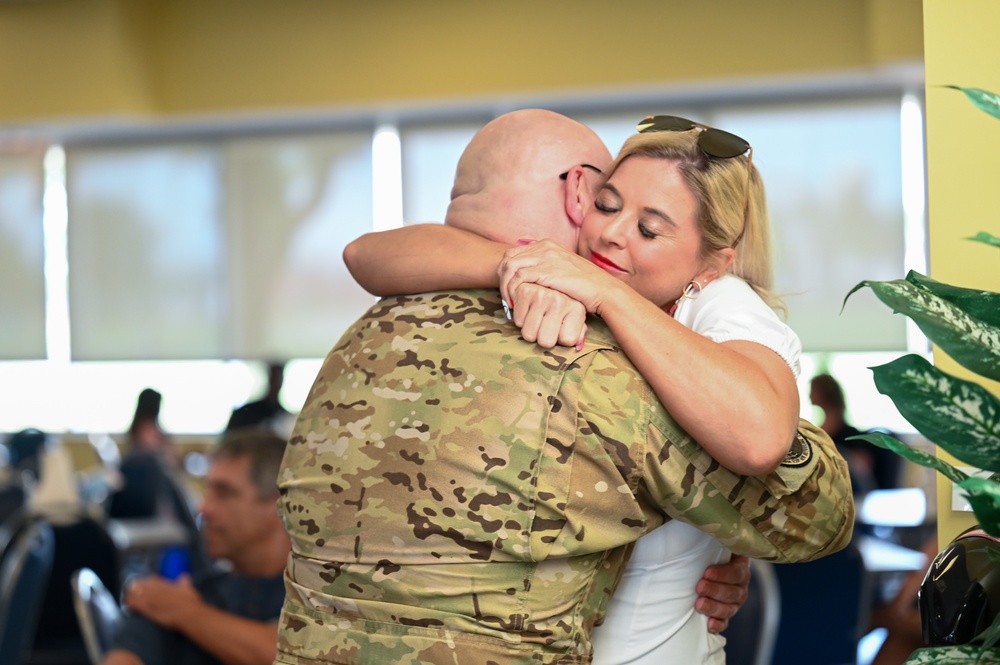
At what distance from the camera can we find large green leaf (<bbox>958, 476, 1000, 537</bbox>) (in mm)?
773

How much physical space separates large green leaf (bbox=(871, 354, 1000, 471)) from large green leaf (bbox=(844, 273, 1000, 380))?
0.02 metres

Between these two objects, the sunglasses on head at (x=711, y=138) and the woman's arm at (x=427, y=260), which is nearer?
the woman's arm at (x=427, y=260)

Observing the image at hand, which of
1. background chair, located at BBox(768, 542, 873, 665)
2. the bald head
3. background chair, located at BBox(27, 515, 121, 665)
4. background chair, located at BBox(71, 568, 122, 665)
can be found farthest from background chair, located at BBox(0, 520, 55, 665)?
the bald head

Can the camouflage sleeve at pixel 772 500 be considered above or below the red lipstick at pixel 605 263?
below

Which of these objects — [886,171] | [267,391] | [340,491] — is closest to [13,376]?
[267,391]

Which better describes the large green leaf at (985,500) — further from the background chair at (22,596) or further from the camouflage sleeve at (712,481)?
the background chair at (22,596)

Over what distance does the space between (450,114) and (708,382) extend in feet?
23.3

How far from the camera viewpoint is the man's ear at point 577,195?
1471mm

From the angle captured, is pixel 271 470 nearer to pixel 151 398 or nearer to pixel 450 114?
pixel 151 398

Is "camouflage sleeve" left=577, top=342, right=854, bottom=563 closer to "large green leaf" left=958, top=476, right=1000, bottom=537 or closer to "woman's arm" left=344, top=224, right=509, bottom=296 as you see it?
"woman's arm" left=344, top=224, right=509, bottom=296

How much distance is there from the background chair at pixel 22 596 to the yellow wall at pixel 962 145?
107 inches

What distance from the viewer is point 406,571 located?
1.24 metres

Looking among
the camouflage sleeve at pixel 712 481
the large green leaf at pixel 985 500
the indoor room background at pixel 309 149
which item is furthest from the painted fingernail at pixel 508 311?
the indoor room background at pixel 309 149

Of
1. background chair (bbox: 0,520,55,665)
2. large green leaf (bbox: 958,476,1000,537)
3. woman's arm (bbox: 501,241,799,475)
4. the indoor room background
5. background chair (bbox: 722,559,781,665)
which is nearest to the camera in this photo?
large green leaf (bbox: 958,476,1000,537)
